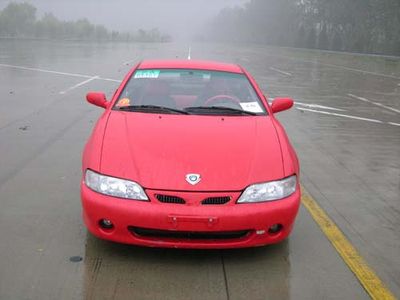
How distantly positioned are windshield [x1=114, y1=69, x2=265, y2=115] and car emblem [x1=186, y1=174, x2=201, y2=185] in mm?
1223

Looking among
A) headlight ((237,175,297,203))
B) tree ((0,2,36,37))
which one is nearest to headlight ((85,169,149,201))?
headlight ((237,175,297,203))

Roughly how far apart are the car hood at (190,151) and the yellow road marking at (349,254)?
87 centimetres

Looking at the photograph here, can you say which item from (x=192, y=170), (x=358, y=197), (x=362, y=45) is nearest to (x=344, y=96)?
(x=358, y=197)

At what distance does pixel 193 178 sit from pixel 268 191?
54cm

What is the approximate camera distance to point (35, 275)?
12.3 ft

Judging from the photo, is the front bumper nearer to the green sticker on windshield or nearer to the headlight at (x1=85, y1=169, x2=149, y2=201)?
the headlight at (x1=85, y1=169, x2=149, y2=201)

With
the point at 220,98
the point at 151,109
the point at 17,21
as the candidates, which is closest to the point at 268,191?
the point at 151,109

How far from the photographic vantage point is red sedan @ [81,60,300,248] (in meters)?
3.72

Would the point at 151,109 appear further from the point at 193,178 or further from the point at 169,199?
the point at 169,199

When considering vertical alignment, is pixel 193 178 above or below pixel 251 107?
below

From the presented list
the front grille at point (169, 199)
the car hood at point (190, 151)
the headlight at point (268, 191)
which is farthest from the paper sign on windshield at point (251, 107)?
the front grille at point (169, 199)

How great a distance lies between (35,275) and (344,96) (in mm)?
12654

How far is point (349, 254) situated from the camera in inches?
169

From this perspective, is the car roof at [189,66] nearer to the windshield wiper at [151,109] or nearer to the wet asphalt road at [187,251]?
the windshield wiper at [151,109]
